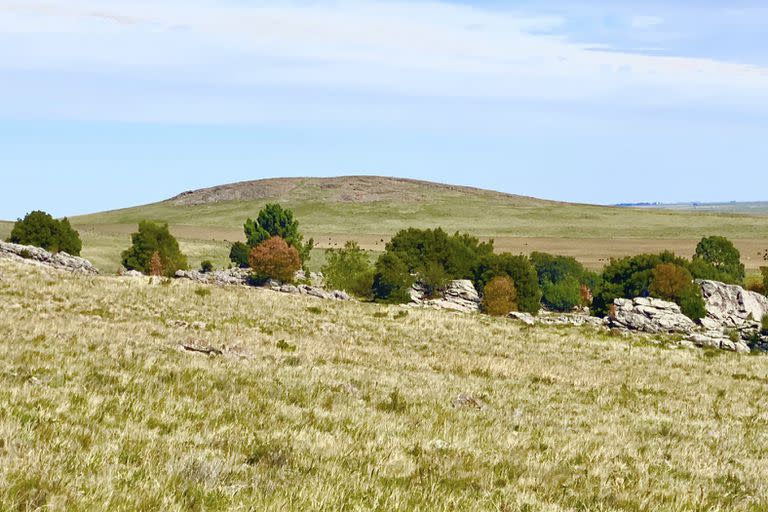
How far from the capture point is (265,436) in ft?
36.1

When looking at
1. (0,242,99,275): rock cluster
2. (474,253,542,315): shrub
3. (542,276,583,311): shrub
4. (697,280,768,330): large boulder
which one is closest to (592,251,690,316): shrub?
(542,276,583,311): shrub

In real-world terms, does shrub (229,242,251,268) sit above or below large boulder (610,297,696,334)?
above

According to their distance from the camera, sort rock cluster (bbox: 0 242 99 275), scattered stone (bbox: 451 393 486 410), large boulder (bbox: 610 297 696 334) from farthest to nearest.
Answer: large boulder (bbox: 610 297 696 334) < rock cluster (bbox: 0 242 99 275) < scattered stone (bbox: 451 393 486 410)

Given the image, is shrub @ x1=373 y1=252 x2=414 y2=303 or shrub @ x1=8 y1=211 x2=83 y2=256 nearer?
shrub @ x1=373 y1=252 x2=414 y2=303

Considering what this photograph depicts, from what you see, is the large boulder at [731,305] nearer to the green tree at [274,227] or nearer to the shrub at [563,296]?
the shrub at [563,296]

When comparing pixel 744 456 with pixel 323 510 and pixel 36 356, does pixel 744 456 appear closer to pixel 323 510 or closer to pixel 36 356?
pixel 323 510

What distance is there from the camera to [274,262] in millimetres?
92312

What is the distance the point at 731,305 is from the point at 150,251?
2897 inches

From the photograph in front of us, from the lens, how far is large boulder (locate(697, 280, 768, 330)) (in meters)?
79.0

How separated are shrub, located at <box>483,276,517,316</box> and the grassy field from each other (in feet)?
189

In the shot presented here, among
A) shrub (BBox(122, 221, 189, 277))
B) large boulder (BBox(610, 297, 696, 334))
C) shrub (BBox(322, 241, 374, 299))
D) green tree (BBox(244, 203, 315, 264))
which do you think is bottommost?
large boulder (BBox(610, 297, 696, 334))

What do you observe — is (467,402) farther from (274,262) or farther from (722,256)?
(722,256)

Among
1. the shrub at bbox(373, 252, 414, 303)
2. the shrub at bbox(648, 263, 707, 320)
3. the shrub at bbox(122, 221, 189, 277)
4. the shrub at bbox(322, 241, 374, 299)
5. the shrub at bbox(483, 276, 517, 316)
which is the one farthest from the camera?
the shrub at bbox(122, 221, 189, 277)

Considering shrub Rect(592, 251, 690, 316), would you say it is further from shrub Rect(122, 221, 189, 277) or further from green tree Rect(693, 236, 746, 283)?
shrub Rect(122, 221, 189, 277)
